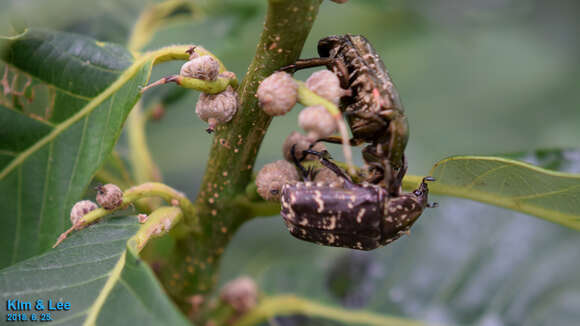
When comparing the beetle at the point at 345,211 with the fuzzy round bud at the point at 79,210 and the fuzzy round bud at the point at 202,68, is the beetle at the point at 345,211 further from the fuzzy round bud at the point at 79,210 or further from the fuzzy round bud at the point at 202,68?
the fuzzy round bud at the point at 79,210

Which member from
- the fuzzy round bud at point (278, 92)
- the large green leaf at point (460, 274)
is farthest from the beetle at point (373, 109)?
the large green leaf at point (460, 274)

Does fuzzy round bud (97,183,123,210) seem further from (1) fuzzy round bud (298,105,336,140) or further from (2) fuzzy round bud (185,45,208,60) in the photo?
(1) fuzzy round bud (298,105,336,140)

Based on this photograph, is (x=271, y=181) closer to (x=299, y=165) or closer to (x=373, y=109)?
(x=299, y=165)

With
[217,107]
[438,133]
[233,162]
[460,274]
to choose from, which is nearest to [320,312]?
[460,274]

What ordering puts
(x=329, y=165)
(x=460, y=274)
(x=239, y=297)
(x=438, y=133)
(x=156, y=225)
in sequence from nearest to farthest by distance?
(x=156, y=225)
(x=329, y=165)
(x=239, y=297)
(x=460, y=274)
(x=438, y=133)

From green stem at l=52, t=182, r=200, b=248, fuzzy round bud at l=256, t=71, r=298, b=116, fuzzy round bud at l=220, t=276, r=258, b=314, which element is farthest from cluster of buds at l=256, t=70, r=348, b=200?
fuzzy round bud at l=220, t=276, r=258, b=314

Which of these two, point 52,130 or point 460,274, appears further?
point 460,274
